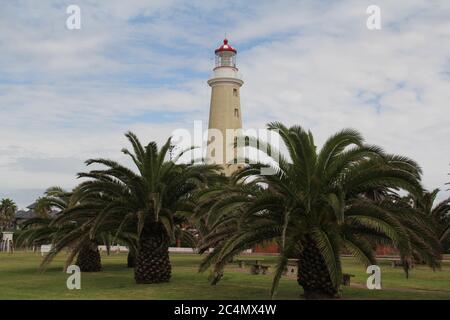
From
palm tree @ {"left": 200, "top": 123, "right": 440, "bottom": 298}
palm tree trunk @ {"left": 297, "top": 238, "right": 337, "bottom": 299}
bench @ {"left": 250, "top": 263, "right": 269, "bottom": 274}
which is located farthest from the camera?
Result: bench @ {"left": 250, "top": 263, "right": 269, "bottom": 274}

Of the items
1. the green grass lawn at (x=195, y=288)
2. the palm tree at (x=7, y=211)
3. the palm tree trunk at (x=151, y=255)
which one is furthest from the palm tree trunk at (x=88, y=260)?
the palm tree at (x=7, y=211)

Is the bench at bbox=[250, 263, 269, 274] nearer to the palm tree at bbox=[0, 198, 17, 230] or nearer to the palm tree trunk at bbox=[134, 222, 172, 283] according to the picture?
the palm tree trunk at bbox=[134, 222, 172, 283]

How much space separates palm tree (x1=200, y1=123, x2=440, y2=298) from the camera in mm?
14633

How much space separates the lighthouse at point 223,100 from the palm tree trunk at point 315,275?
4114 cm

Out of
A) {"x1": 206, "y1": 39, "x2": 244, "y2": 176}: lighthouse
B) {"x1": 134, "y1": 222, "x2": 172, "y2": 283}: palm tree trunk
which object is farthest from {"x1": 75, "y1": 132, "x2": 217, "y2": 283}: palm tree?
{"x1": 206, "y1": 39, "x2": 244, "y2": 176}: lighthouse

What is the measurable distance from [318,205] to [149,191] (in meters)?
7.47

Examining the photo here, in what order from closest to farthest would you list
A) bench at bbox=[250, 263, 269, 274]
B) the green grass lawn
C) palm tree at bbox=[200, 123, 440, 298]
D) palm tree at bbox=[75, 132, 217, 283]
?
palm tree at bbox=[200, 123, 440, 298]
the green grass lawn
palm tree at bbox=[75, 132, 217, 283]
bench at bbox=[250, 263, 269, 274]

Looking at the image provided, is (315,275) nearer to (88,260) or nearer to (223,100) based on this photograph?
(88,260)

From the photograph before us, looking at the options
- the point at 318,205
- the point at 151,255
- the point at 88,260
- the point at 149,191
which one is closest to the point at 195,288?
the point at 151,255

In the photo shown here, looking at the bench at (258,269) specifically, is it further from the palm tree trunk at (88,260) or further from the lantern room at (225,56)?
the lantern room at (225,56)

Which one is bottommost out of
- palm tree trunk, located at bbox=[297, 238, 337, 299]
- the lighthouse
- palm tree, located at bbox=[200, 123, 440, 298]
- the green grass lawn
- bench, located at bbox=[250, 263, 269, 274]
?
the green grass lawn
